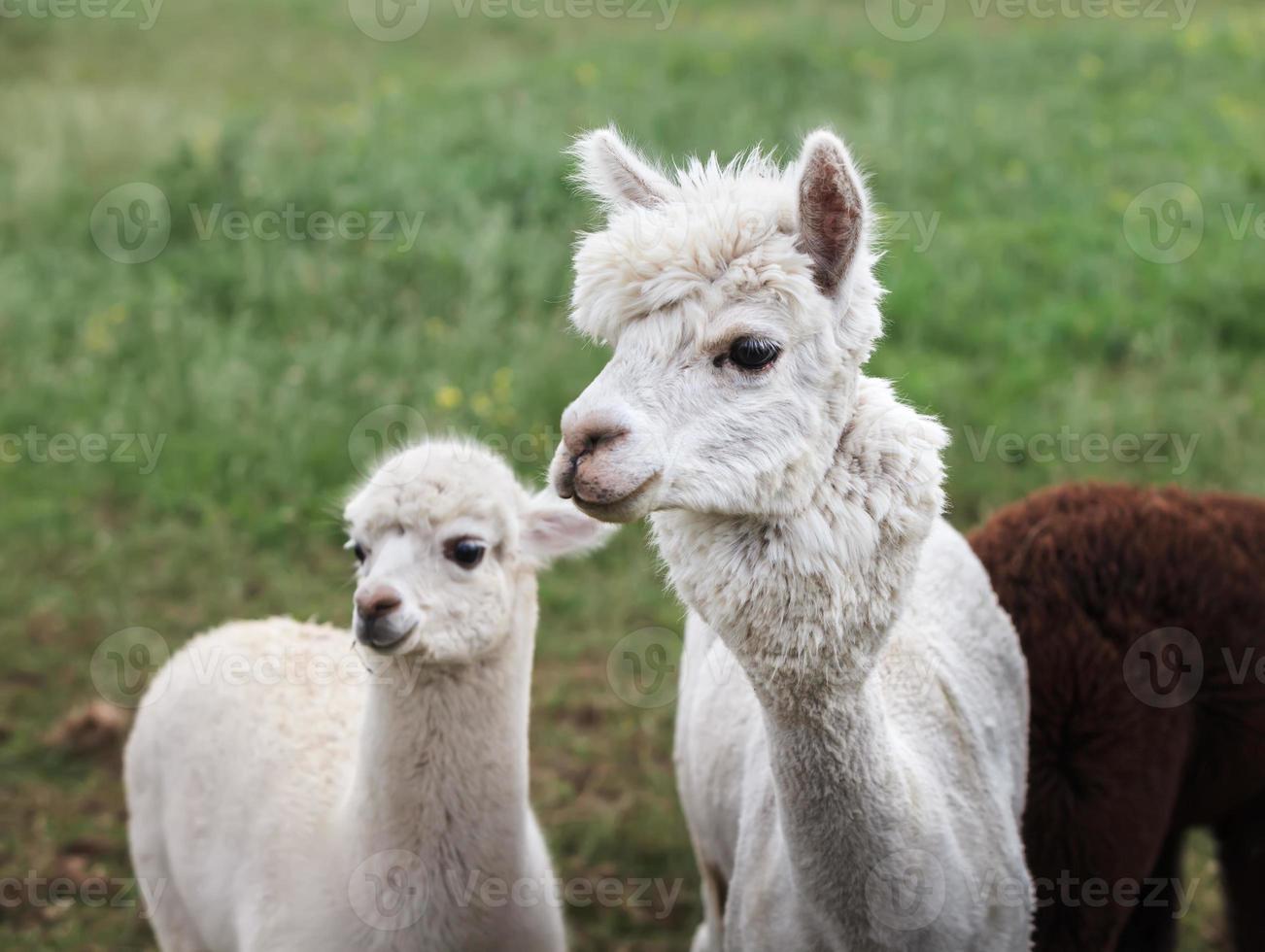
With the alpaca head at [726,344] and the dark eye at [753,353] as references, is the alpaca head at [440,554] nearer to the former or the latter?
the alpaca head at [726,344]

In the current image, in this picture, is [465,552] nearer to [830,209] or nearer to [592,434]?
[592,434]

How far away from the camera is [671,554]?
8.50ft

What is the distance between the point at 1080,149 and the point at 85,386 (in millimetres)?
6340

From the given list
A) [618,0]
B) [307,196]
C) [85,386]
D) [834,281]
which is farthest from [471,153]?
[834,281]

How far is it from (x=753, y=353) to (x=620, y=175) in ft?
1.85

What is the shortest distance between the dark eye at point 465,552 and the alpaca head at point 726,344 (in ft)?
3.57

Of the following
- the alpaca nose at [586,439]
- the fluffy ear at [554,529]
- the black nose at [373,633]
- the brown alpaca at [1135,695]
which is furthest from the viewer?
the fluffy ear at [554,529]

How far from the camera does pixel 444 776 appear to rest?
3506 mm

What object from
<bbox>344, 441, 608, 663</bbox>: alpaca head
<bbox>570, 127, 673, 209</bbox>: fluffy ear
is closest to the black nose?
<bbox>344, 441, 608, 663</bbox>: alpaca head

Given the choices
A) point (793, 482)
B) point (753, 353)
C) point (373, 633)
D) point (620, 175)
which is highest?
point (620, 175)

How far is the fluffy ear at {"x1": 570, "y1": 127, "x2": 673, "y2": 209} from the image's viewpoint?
2746 millimetres

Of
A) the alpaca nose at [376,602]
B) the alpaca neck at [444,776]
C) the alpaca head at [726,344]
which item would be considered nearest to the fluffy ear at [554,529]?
the alpaca neck at [444,776]

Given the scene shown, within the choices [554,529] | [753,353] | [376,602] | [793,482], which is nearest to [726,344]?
[753,353]

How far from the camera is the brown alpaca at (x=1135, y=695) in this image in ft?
11.9
